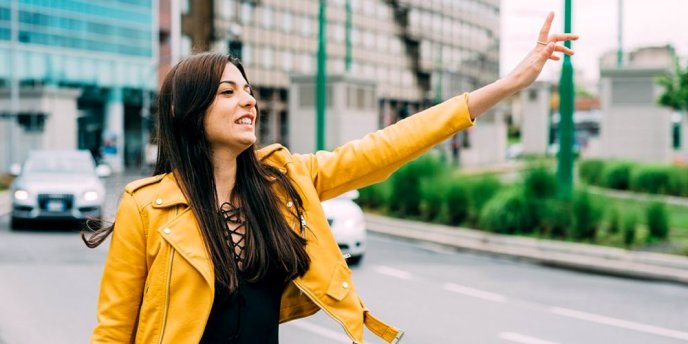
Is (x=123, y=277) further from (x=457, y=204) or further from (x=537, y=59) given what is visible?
(x=457, y=204)

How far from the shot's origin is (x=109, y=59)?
187 ft

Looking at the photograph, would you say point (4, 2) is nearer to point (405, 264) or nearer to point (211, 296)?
point (405, 264)

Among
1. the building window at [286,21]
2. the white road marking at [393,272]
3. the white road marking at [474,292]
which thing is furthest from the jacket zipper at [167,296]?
the building window at [286,21]

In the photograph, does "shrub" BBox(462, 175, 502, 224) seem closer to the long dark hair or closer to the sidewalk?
the sidewalk

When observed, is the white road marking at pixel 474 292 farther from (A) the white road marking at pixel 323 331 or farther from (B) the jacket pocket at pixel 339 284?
(B) the jacket pocket at pixel 339 284

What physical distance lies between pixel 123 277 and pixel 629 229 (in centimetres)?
1224

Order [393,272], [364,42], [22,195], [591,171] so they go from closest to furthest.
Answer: [393,272] → [22,195] → [591,171] → [364,42]

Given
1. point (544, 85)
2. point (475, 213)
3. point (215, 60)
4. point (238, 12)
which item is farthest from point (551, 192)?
point (238, 12)

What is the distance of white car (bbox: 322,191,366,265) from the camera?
12750mm

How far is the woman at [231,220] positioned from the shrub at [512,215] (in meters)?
13.0

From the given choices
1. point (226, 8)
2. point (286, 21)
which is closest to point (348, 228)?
point (226, 8)

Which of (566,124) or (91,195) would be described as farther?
(91,195)

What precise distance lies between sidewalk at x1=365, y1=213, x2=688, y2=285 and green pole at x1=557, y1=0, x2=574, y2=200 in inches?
48.0

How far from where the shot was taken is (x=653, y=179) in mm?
21641
